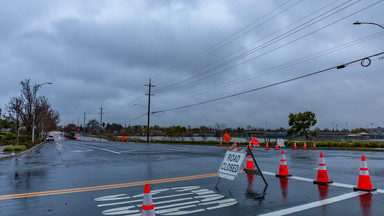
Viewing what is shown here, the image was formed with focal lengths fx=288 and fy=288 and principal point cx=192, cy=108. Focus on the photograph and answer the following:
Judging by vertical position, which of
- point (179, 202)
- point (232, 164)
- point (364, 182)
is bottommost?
point (179, 202)

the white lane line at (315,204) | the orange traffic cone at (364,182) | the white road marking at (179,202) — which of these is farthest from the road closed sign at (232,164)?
the orange traffic cone at (364,182)

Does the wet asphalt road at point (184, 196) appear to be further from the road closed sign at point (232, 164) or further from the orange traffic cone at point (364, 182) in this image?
the road closed sign at point (232, 164)

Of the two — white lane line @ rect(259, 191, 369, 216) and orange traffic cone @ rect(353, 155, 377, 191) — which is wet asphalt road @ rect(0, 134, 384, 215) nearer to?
white lane line @ rect(259, 191, 369, 216)

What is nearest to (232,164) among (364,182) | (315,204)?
(315,204)

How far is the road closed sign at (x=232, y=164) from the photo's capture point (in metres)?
7.74

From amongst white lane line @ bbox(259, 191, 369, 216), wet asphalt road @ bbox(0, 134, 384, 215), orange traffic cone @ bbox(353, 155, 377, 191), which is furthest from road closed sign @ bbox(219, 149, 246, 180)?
orange traffic cone @ bbox(353, 155, 377, 191)

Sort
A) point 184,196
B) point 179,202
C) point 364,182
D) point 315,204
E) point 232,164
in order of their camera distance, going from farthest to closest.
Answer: point 232,164 < point 364,182 < point 184,196 < point 179,202 < point 315,204

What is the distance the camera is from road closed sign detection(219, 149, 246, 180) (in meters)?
7.74

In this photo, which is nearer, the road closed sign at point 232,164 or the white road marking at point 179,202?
the white road marking at point 179,202

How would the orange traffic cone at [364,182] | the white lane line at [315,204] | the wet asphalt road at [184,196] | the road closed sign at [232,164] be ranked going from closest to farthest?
the white lane line at [315,204] < the wet asphalt road at [184,196] < the orange traffic cone at [364,182] < the road closed sign at [232,164]

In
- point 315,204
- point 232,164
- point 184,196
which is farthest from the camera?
point 232,164

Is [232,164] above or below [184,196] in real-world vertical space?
above

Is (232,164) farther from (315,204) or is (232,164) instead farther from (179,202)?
(315,204)

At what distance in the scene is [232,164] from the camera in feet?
26.2
